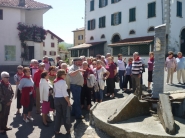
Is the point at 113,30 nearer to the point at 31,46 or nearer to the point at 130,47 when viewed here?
the point at 130,47

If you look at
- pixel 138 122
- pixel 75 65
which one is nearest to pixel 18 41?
pixel 75 65

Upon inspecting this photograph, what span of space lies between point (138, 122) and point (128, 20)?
24.2 m

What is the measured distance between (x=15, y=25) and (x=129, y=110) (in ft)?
63.7

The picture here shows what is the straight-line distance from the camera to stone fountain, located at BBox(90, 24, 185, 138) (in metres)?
4.16

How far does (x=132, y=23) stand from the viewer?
26906 millimetres

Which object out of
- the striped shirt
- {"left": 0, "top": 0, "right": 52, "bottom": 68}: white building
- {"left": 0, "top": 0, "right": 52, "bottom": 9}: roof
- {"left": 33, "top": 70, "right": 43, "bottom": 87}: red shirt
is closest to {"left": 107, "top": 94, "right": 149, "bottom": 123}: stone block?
the striped shirt

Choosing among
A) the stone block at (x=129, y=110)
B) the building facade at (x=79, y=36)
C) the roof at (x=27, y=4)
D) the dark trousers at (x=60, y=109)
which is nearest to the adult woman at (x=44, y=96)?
the dark trousers at (x=60, y=109)

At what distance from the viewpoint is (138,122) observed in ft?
15.8

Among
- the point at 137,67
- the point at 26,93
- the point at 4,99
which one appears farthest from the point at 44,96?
the point at 137,67

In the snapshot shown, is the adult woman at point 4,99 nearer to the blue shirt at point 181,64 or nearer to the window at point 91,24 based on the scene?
the blue shirt at point 181,64

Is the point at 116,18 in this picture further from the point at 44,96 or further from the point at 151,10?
the point at 44,96

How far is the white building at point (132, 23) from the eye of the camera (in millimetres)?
23422

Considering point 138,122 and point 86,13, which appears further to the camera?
point 86,13

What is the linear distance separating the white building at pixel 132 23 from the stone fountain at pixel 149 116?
16250mm
